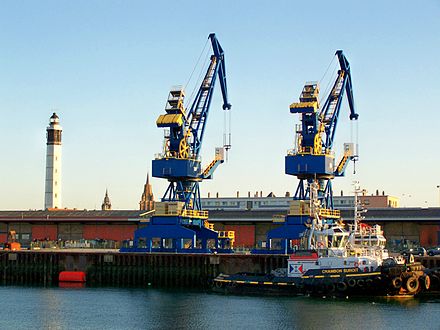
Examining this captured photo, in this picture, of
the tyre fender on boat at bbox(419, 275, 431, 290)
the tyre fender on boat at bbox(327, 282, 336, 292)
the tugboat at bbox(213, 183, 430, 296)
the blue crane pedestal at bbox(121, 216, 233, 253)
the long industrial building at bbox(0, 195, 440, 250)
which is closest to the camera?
the tugboat at bbox(213, 183, 430, 296)

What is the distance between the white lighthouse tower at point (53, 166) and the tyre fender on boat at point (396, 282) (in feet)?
300

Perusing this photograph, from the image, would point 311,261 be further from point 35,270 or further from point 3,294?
point 35,270

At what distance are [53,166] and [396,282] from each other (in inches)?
3668

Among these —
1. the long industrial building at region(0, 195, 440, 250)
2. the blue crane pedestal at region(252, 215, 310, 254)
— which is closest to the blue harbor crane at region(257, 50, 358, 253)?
the blue crane pedestal at region(252, 215, 310, 254)

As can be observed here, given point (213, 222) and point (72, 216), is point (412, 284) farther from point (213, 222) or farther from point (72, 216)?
point (72, 216)

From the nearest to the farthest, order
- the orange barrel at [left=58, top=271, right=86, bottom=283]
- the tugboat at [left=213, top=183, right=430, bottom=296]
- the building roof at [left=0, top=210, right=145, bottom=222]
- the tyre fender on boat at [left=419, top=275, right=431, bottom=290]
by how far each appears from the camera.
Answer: the tugboat at [left=213, top=183, right=430, bottom=296]
the tyre fender on boat at [left=419, top=275, right=431, bottom=290]
the orange barrel at [left=58, top=271, right=86, bottom=283]
the building roof at [left=0, top=210, right=145, bottom=222]

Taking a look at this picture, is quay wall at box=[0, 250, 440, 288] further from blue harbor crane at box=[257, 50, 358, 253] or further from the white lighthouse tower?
the white lighthouse tower

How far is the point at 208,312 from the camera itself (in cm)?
5959

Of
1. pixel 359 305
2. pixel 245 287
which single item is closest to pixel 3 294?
pixel 245 287

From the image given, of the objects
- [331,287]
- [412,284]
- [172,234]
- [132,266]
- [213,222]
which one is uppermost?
[213,222]

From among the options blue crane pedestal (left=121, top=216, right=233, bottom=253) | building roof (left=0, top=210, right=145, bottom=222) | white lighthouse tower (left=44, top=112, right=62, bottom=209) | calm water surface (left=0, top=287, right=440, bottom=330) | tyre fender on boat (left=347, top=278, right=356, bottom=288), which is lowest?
calm water surface (left=0, top=287, right=440, bottom=330)

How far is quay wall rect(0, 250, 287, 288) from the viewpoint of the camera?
80188 mm

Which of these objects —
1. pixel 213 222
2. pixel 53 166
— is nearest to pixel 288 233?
pixel 213 222

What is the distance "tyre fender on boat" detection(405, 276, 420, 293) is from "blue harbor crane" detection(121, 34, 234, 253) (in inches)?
1069
